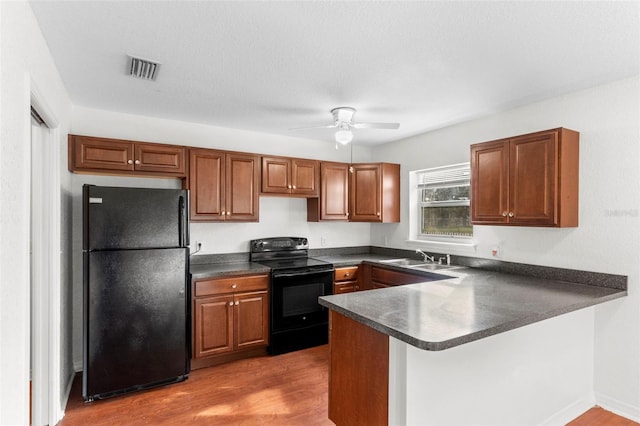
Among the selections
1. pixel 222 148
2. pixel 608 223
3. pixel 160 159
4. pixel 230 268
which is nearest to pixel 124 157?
pixel 160 159

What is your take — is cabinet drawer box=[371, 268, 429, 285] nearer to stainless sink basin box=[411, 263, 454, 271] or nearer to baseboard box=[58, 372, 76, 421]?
stainless sink basin box=[411, 263, 454, 271]

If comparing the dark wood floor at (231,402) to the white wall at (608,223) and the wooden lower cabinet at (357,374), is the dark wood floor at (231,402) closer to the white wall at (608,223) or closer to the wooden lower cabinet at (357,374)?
the white wall at (608,223)

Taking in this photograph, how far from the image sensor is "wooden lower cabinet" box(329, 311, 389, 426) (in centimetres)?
177

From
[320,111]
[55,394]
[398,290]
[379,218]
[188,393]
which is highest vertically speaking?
[320,111]

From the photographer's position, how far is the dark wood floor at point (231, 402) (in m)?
2.43

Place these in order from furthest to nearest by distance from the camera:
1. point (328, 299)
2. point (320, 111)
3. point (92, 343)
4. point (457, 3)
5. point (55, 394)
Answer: point (320, 111), point (92, 343), point (55, 394), point (328, 299), point (457, 3)

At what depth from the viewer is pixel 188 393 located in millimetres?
2818

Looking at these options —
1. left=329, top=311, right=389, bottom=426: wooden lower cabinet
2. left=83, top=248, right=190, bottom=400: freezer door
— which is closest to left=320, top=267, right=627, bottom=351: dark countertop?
left=329, top=311, right=389, bottom=426: wooden lower cabinet

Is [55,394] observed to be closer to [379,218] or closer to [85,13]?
[85,13]

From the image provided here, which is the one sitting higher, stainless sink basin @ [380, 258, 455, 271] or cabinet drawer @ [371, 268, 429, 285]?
stainless sink basin @ [380, 258, 455, 271]

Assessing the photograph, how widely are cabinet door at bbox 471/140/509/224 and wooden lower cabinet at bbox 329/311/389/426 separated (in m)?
1.78

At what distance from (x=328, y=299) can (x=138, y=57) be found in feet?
6.53

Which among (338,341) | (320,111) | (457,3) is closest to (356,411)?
(338,341)

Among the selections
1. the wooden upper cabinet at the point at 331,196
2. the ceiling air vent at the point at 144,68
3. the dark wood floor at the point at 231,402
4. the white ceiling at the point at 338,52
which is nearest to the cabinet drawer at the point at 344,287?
the wooden upper cabinet at the point at 331,196
